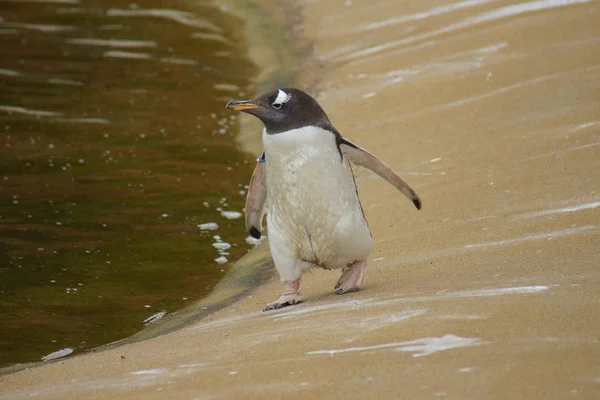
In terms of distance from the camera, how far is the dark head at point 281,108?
14.7 ft

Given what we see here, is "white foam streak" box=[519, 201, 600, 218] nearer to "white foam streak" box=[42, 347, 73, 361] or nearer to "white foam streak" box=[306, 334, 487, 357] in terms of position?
"white foam streak" box=[306, 334, 487, 357]

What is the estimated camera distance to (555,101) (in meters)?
7.40

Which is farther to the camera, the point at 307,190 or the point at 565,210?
the point at 565,210

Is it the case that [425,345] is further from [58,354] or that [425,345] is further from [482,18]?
[482,18]

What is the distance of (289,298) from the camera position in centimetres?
473

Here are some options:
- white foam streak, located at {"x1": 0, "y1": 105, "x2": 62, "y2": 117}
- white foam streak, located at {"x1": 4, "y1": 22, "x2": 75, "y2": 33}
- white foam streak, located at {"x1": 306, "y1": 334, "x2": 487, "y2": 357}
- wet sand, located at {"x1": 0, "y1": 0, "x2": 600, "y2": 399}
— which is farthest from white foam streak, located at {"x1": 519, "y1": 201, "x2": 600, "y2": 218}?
white foam streak, located at {"x1": 4, "y1": 22, "x2": 75, "y2": 33}

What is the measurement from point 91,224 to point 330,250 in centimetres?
276

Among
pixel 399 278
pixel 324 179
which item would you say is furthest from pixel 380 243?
pixel 324 179

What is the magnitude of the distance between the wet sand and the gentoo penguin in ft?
0.64

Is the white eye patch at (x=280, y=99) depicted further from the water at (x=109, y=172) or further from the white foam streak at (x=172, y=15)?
the white foam streak at (x=172, y=15)

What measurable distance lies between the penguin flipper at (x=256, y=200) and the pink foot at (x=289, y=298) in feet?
1.45

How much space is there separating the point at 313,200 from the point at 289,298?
1.58 ft

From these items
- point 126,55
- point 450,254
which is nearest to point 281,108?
point 450,254

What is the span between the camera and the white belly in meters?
4.54
